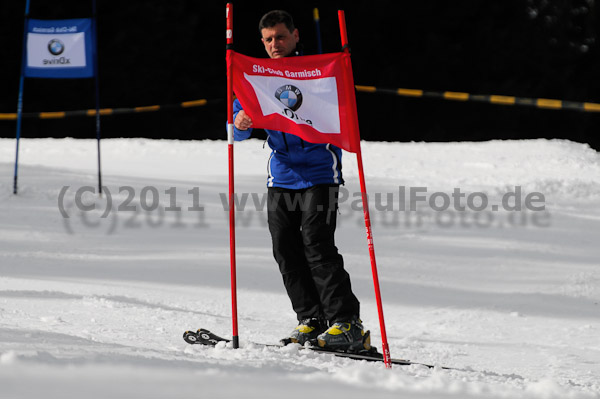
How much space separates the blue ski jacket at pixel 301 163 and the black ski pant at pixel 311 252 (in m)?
0.04

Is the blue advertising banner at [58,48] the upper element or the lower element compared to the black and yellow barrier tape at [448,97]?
upper

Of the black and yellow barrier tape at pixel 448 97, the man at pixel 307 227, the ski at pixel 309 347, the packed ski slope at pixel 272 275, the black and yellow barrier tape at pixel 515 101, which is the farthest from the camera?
the black and yellow barrier tape at pixel 448 97

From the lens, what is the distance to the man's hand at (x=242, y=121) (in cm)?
420

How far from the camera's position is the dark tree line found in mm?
20281

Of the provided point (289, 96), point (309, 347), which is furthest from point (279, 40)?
point (309, 347)

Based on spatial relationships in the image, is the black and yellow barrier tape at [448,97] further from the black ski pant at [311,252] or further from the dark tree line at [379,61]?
the dark tree line at [379,61]

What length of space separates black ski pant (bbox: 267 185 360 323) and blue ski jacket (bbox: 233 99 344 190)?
0.04 m

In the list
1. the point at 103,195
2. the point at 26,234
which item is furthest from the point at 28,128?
the point at 26,234

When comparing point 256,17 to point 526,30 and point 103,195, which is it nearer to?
point 526,30

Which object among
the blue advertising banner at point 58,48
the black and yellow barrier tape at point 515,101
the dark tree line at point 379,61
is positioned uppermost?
the dark tree line at point 379,61

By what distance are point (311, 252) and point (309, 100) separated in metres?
0.76

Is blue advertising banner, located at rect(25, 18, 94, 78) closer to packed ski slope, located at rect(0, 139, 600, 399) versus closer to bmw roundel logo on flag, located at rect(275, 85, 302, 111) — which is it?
packed ski slope, located at rect(0, 139, 600, 399)

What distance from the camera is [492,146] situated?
12.7 m

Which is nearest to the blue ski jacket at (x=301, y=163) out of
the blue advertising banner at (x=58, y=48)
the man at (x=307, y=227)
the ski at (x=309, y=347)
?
the man at (x=307, y=227)
